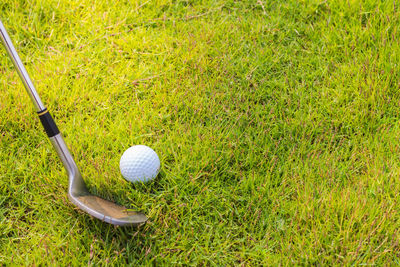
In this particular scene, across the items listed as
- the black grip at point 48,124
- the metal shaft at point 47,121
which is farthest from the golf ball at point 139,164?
the black grip at point 48,124

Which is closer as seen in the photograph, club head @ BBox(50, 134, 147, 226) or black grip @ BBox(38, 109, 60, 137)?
club head @ BBox(50, 134, 147, 226)

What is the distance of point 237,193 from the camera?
2736mm

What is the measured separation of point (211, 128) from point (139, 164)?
71cm

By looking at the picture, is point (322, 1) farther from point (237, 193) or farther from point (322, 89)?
point (237, 193)

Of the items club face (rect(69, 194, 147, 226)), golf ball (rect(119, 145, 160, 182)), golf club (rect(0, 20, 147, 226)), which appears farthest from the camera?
golf ball (rect(119, 145, 160, 182))

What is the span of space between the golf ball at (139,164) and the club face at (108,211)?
239mm

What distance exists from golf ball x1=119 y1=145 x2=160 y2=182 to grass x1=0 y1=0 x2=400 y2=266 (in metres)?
0.09

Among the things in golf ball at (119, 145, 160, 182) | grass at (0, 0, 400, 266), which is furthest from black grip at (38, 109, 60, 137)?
golf ball at (119, 145, 160, 182)

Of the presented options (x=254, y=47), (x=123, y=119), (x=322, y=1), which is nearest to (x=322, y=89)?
(x=254, y=47)

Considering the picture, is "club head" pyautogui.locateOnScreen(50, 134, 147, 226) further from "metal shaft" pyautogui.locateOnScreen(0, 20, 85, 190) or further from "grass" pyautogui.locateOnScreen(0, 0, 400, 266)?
"grass" pyautogui.locateOnScreen(0, 0, 400, 266)

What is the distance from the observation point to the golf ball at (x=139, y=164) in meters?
→ 2.62

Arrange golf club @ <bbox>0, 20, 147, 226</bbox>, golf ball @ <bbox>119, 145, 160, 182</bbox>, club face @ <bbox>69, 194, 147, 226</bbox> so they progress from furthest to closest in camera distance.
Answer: golf ball @ <bbox>119, 145, 160, 182</bbox>
golf club @ <bbox>0, 20, 147, 226</bbox>
club face @ <bbox>69, 194, 147, 226</bbox>

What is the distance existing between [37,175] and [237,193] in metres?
1.52

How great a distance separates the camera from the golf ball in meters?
2.62
